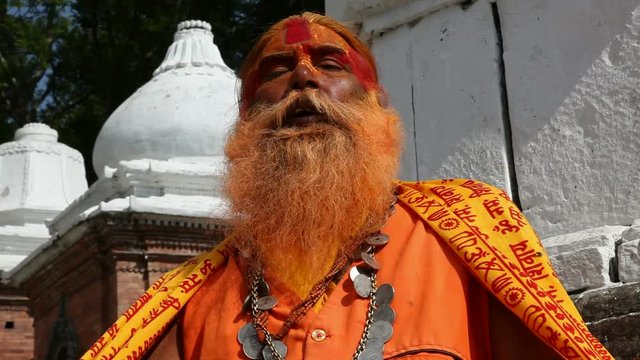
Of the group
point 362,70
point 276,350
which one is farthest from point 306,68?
point 276,350

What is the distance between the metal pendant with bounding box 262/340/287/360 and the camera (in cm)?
219

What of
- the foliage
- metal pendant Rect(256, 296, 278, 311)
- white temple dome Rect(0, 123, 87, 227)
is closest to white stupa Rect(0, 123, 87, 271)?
white temple dome Rect(0, 123, 87, 227)

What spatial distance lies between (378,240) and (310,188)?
0.63 feet

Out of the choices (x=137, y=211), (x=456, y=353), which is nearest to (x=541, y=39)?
(x=456, y=353)

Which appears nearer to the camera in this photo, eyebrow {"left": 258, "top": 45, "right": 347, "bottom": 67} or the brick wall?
eyebrow {"left": 258, "top": 45, "right": 347, "bottom": 67}

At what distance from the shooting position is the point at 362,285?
88.3 inches

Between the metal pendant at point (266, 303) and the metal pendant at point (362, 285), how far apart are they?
0.55 feet

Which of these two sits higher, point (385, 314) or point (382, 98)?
point (382, 98)

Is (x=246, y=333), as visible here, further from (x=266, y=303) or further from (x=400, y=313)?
(x=400, y=313)

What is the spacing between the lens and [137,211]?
8867 millimetres

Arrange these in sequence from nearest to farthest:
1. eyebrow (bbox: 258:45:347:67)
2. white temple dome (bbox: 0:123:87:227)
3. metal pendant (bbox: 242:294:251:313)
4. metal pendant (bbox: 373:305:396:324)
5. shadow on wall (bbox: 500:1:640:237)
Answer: metal pendant (bbox: 373:305:396:324)
metal pendant (bbox: 242:294:251:313)
eyebrow (bbox: 258:45:347:67)
shadow on wall (bbox: 500:1:640:237)
white temple dome (bbox: 0:123:87:227)

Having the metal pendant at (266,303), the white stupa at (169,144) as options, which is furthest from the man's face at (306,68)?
the white stupa at (169,144)

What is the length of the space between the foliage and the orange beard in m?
16.4

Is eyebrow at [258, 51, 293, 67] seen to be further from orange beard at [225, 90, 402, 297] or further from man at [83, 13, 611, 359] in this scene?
orange beard at [225, 90, 402, 297]
